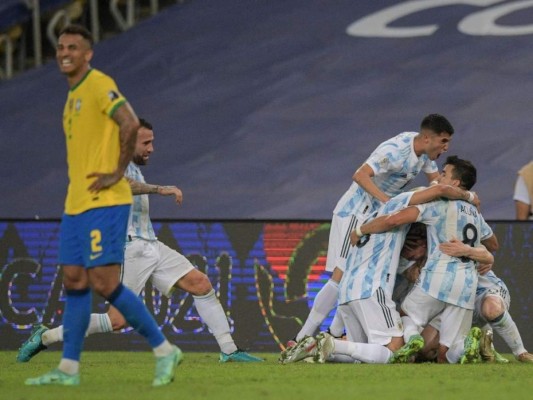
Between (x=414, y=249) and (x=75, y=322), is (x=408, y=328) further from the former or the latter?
(x=75, y=322)

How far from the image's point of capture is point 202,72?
1486 cm

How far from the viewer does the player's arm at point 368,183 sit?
9.11 m

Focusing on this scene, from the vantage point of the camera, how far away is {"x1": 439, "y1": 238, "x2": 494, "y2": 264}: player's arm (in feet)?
28.5

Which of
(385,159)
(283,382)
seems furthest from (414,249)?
(283,382)

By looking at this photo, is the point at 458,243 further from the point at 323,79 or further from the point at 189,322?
the point at 323,79

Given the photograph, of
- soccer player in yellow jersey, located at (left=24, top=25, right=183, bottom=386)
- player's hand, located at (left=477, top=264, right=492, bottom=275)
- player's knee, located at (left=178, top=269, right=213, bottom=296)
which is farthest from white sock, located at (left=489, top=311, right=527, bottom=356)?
soccer player in yellow jersey, located at (left=24, top=25, right=183, bottom=386)

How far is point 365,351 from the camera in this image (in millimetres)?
8477

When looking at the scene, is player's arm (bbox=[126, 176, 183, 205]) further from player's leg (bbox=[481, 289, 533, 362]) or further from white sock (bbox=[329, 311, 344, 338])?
player's leg (bbox=[481, 289, 533, 362])

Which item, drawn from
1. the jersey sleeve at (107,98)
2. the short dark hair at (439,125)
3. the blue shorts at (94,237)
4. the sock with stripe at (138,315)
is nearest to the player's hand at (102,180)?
the blue shorts at (94,237)

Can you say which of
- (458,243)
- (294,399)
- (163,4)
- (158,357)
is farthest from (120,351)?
(163,4)

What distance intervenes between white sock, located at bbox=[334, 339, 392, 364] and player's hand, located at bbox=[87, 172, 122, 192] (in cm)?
254

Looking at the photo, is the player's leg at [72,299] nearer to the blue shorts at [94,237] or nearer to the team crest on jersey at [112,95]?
the blue shorts at [94,237]

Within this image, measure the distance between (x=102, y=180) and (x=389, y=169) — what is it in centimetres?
340

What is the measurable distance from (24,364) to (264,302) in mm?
2552
